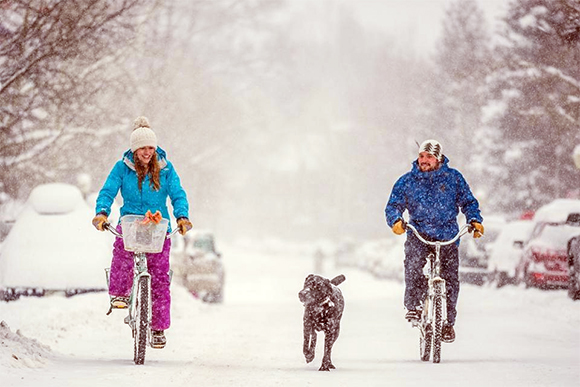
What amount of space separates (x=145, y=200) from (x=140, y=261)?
1.65 ft

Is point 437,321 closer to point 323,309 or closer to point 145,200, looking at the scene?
point 323,309

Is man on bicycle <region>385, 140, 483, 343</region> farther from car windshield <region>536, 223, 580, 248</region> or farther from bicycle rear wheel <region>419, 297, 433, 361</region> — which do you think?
car windshield <region>536, 223, 580, 248</region>

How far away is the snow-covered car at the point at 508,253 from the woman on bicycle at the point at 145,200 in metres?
16.6

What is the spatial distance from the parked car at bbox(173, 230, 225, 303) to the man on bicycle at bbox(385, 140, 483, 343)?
1479 cm

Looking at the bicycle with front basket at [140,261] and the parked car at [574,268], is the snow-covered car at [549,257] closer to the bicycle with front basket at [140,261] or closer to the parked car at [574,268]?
the parked car at [574,268]

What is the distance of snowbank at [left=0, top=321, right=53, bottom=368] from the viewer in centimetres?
941

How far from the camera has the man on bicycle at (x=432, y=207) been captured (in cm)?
1088

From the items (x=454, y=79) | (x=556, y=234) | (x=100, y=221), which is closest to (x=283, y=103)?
(x=454, y=79)

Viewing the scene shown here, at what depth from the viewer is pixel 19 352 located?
980cm

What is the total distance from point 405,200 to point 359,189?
8574 cm

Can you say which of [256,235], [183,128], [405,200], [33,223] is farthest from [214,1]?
[256,235]

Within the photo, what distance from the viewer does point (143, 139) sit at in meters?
9.80

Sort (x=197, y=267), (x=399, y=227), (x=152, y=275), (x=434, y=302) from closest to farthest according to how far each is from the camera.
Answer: (x=152, y=275) → (x=399, y=227) → (x=434, y=302) → (x=197, y=267)

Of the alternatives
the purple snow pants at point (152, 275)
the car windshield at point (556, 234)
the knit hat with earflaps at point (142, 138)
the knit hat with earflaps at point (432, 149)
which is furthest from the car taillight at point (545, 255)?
the knit hat with earflaps at point (142, 138)
